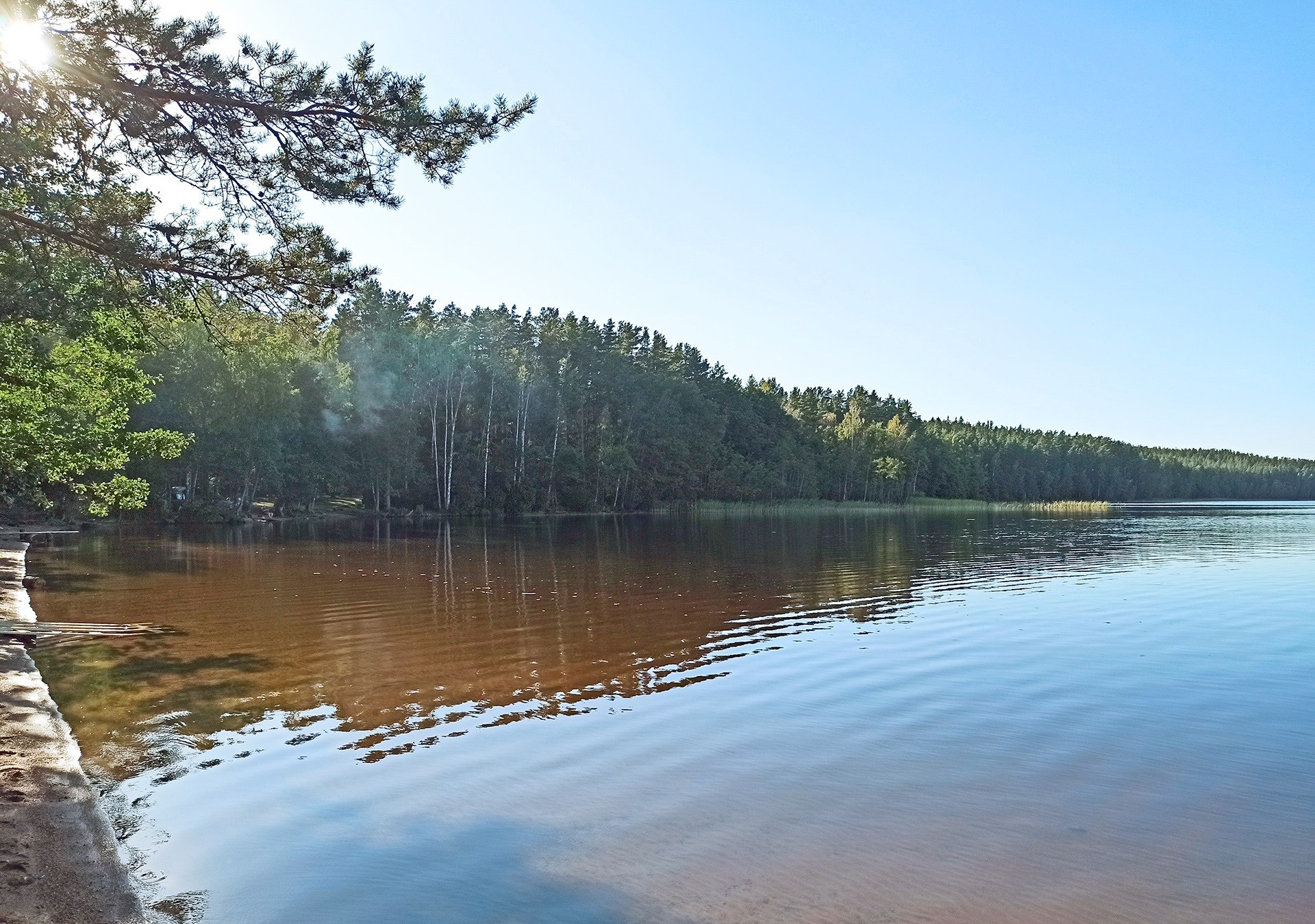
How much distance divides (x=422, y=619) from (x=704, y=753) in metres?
10.8

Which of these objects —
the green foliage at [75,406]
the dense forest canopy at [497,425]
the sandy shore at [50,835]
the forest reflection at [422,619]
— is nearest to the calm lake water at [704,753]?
the forest reflection at [422,619]

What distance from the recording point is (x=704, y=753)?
970 cm

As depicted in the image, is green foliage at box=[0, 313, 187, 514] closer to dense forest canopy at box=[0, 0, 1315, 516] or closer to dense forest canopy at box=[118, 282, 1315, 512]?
dense forest canopy at box=[0, 0, 1315, 516]

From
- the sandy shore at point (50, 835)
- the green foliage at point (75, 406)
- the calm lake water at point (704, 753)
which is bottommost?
the calm lake water at point (704, 753)

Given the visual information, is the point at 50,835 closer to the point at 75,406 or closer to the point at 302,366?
the point at 75,406

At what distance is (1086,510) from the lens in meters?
104

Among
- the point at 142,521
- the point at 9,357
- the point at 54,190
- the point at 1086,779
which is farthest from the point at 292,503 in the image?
the point at 1086,779

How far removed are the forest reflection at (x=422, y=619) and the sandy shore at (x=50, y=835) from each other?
0.55m

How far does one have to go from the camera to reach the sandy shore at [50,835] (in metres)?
5.52

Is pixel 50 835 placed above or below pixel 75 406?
below

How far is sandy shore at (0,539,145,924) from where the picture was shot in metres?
→ 5.52

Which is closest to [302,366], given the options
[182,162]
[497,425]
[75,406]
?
[497,425]

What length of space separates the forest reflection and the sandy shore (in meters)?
0.55

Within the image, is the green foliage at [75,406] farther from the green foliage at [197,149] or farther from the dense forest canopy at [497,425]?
the dense forest canopy at [497,425]
